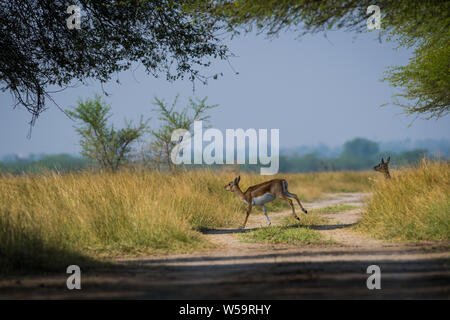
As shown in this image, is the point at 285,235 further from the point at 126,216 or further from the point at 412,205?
the point at 126,216

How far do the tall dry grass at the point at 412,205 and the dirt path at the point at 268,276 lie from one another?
3.80 ft

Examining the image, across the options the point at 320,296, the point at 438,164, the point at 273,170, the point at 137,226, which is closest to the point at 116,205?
the point at 137,226

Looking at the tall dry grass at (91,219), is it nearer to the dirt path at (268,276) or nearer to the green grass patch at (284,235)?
the dirt path at (268,276)

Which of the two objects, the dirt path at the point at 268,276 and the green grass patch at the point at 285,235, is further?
the green grass patch at the point at 285,235

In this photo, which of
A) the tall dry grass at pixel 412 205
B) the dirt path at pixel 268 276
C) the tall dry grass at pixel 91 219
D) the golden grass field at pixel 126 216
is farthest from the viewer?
the tall dry grass at pixel 412 205

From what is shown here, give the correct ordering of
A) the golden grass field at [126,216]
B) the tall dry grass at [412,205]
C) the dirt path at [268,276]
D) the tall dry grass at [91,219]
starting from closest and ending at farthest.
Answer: the dirt path at [268,276] < the tall dry grass at [91,219] < the golden grass field at [126,216] < the tall dry grass at [412,205]

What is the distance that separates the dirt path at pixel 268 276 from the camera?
5.28 meters

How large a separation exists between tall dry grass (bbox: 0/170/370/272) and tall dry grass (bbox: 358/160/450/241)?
162 inches

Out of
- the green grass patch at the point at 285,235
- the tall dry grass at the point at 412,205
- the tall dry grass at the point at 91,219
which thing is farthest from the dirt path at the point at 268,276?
the tall dry grass at the point at 412,205

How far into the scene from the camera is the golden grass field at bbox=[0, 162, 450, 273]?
24.2 ft

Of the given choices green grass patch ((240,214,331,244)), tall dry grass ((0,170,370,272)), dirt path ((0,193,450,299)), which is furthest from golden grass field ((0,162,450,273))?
green grass patch ((240,214,331,244))

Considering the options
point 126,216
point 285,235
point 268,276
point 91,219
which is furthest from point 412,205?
point 91,219
